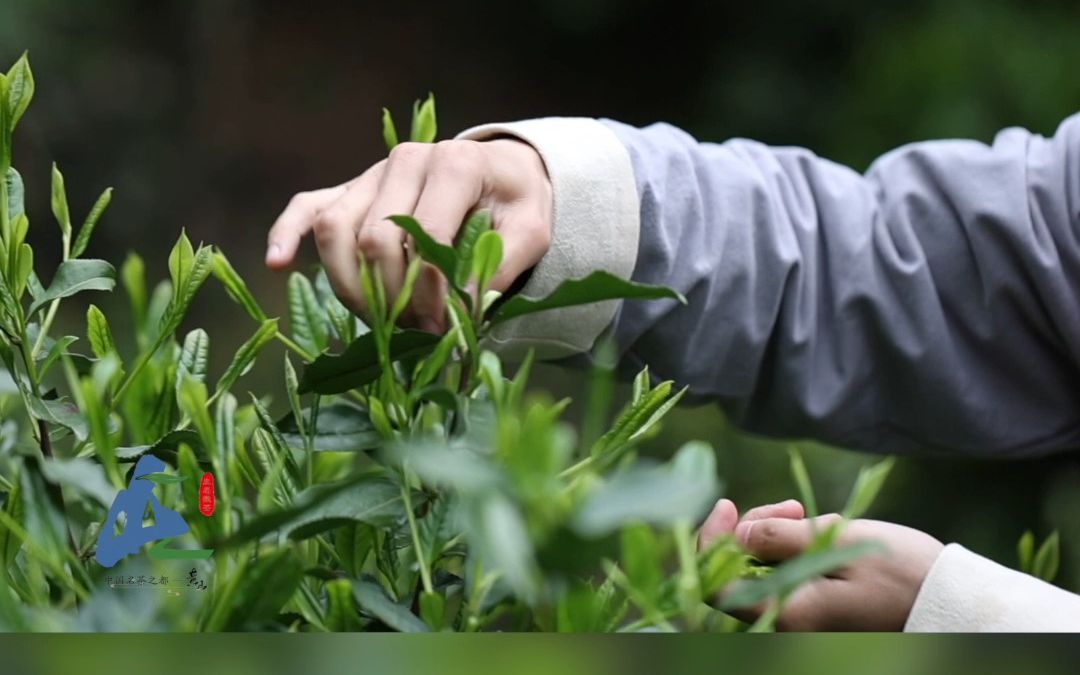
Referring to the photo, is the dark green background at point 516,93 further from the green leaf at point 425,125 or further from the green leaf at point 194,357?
the green leaf at point 194,357

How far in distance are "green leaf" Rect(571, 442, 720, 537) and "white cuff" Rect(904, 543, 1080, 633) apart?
7.6 inches

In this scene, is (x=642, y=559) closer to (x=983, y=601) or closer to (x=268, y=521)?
(x=268, y=521)

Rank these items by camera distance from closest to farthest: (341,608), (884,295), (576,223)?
1. (341,608)
2. (576,223)
3. (884,295)

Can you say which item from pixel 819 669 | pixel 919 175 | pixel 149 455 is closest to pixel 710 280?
pixel 919 175

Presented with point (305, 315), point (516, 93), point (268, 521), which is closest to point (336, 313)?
point (305, 315)

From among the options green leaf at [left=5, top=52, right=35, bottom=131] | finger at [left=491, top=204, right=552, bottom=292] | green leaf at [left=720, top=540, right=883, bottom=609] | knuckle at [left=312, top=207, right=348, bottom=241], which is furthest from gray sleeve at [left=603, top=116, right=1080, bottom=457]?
green leaf at [left=720, top=540, right=883, bottom=609]

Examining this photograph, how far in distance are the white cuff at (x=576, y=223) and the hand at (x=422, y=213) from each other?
0.01 metres

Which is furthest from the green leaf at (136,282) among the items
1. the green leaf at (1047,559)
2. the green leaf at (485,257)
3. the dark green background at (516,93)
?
the dark green background at (516,93)

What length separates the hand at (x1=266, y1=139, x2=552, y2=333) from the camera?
439mm

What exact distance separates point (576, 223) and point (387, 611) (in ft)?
1.25

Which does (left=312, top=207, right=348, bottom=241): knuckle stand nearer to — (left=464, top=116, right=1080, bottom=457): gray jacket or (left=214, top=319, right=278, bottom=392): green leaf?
(left=214, top=319, right=278, bottom=392): green leaf

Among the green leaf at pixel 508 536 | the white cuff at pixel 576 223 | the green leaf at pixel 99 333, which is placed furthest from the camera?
the white cuff at pixel 576 223

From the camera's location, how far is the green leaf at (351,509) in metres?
0.30

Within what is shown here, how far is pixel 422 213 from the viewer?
501 millimetres
